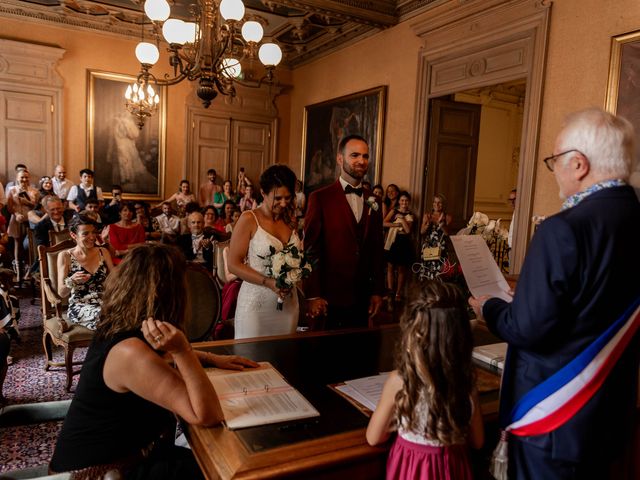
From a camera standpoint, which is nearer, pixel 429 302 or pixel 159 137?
pixel 429 302

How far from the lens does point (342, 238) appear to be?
2.92 metres

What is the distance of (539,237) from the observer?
50.6 inches

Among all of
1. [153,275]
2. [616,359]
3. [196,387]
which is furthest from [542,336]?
[153,275]

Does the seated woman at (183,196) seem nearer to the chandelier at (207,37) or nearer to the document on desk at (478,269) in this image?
the chandelier at (207,37)

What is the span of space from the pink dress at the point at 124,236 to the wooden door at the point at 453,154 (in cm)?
415

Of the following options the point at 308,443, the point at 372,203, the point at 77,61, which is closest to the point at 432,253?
the point at 372,203

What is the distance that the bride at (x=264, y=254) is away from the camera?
8.87 feet

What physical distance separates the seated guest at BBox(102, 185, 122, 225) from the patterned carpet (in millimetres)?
3078

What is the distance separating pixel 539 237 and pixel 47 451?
2964 millimetres

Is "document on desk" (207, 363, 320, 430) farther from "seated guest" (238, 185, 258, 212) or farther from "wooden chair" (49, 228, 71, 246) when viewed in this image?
"seated guest" (238, 185, 258, 212)

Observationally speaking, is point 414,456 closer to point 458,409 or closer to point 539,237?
point 458,409

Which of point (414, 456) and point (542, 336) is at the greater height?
→ point (542, 336)

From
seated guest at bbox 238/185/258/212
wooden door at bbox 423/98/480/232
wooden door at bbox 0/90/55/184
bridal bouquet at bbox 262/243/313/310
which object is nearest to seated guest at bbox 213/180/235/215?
seated guest at bbox 238/185/258/212

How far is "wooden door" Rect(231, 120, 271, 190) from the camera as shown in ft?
35.3
